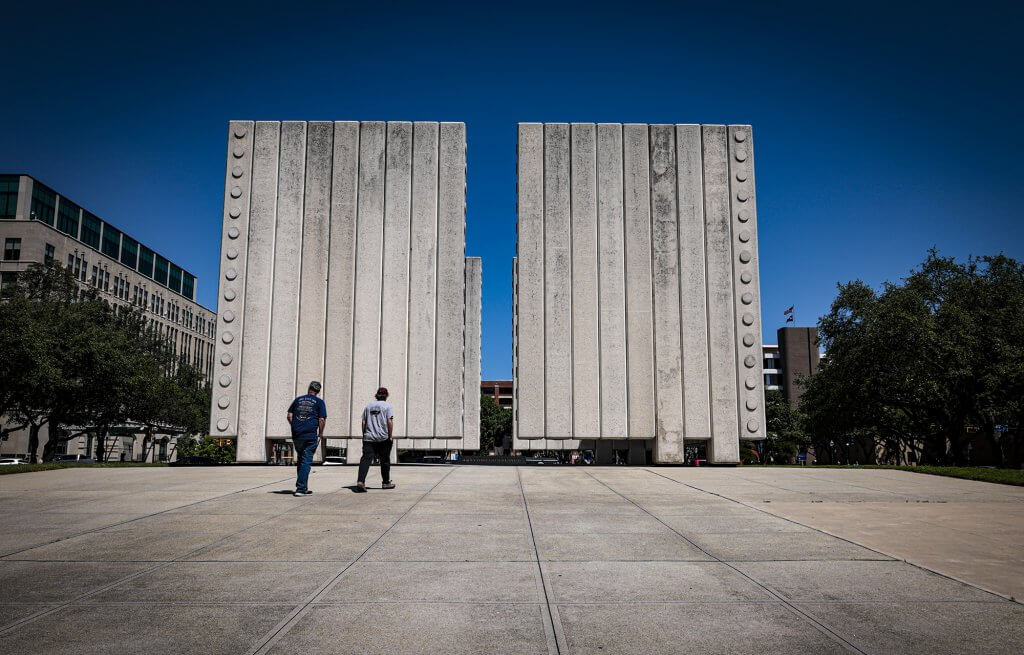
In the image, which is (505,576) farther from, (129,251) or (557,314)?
(129,251)

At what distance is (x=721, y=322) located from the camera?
2447 centimetres

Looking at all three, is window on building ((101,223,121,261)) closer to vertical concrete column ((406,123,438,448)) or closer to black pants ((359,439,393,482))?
vertical concrete column ((406,123,438,448))

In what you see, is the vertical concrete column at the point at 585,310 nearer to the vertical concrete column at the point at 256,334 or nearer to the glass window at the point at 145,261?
the vertical concrete column at the point at 256,334

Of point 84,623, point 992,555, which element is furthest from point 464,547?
point 992,555

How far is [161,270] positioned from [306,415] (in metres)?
104

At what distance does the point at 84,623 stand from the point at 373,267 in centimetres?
2075

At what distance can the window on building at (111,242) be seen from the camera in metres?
89.7

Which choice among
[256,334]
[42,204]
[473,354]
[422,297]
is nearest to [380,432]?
[422,297]

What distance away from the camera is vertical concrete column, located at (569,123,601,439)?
79.7 feet

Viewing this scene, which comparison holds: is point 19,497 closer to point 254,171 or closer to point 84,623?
point 84,623

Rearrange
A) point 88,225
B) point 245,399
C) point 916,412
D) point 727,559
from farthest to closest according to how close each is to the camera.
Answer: point 88,225
point 916,412
point 245,399
point 727,559

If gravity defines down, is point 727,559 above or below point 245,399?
below

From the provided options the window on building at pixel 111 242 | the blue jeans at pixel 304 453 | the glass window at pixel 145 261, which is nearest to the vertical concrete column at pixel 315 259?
the blue jeans at pixel 304 453

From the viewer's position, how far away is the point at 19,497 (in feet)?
33.7
